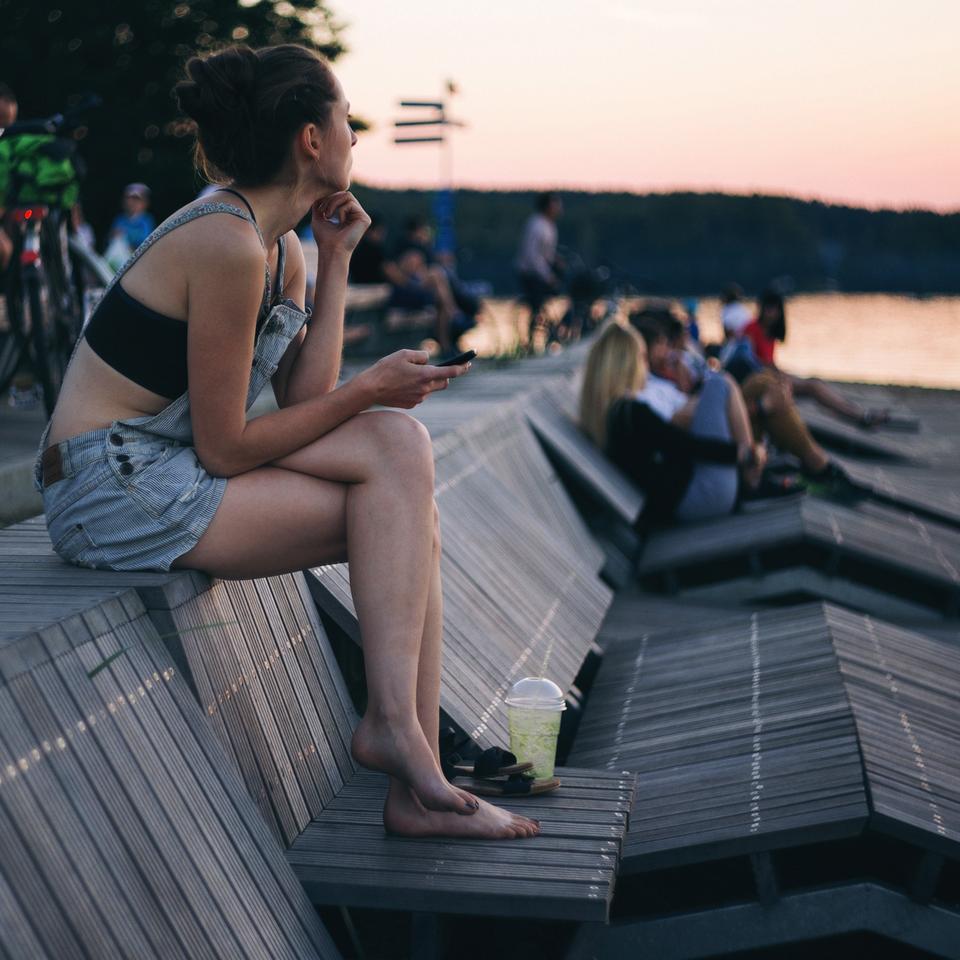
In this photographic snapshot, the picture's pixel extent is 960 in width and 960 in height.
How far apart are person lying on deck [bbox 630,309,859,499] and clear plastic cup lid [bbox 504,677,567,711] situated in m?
5.32

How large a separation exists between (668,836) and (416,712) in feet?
2.72

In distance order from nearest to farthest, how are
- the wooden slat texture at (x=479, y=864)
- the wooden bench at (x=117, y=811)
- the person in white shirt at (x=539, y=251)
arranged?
the wooden bench at (x=117, y=811) → the wooden slat texture at (x=479, y=864) → the person in white shirt at (x=539, y=251)

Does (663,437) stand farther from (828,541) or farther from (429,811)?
(429,811)

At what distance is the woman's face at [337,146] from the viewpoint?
113 inches

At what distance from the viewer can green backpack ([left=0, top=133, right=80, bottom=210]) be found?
5.96 metres

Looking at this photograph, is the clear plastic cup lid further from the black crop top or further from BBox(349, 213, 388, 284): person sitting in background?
BBox(349, 213, 388, 284): person sitting in background

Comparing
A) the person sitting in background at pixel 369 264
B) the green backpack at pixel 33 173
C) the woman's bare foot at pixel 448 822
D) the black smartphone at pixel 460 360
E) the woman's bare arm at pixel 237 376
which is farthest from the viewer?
the person sitting in background at pixel 369 264

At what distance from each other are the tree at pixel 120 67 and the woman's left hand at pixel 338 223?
30316mm

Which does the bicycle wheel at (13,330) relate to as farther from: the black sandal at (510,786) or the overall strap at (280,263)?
the black sandal at (510,786)

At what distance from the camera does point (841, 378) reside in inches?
896

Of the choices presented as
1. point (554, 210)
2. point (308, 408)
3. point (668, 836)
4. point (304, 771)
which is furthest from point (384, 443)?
point (554, 210)

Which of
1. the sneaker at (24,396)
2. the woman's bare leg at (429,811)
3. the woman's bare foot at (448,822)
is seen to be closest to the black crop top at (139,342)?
the woman's bare leg at (429,811)

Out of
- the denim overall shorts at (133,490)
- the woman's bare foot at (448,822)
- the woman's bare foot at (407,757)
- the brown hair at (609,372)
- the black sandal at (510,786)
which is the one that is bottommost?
the brown hair at (609,372)

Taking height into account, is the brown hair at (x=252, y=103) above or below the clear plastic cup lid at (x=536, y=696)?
above
